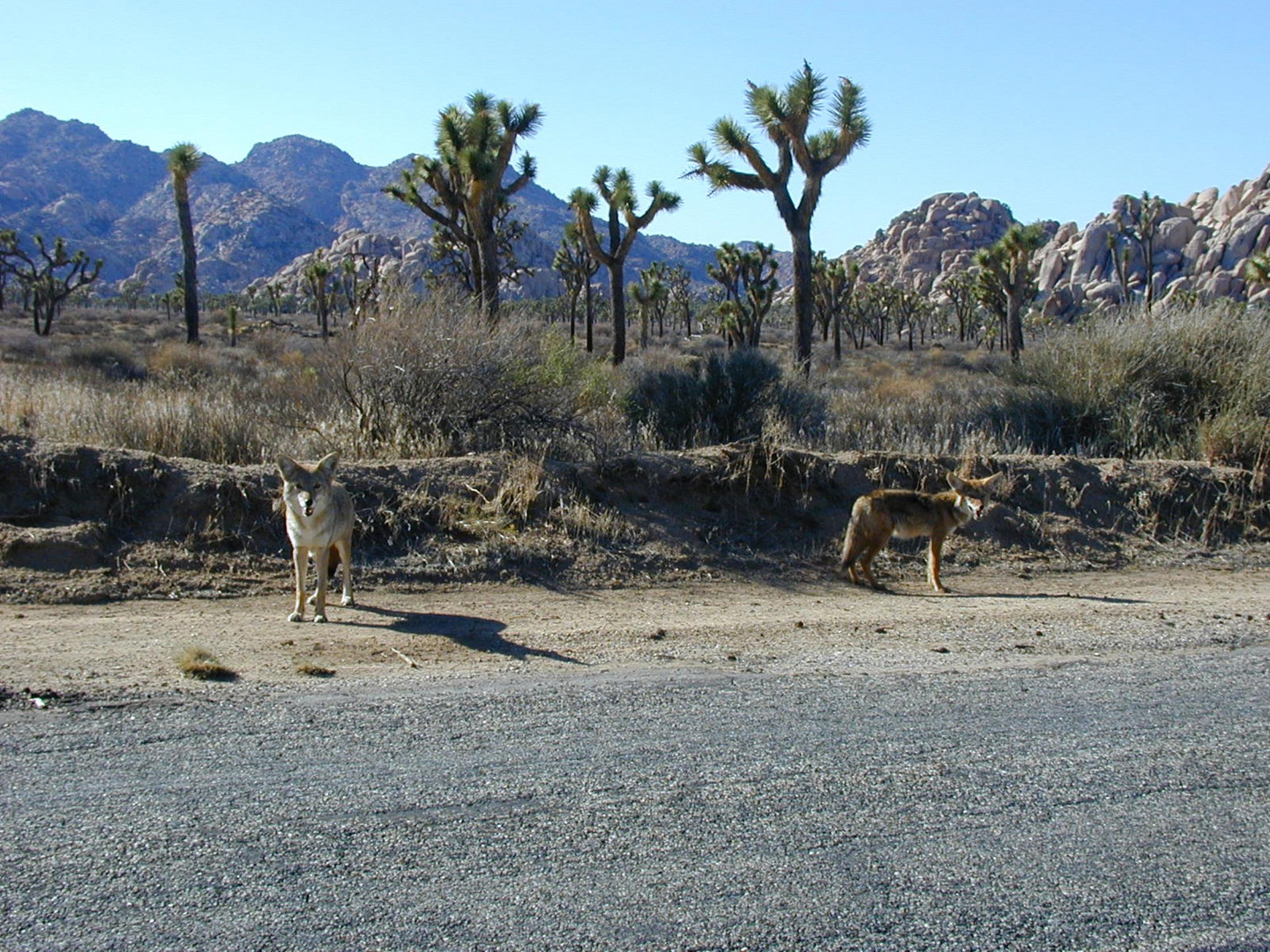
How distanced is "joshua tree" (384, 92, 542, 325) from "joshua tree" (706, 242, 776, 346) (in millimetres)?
21454

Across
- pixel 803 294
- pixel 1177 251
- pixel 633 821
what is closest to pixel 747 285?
pixel 803 294

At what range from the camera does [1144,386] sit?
654 inches

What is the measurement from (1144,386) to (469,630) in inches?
506

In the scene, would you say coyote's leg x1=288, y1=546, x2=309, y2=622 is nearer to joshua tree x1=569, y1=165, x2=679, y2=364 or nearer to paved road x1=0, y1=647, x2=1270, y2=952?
paved road x1=0, y1=647, x2=1270, y2=952

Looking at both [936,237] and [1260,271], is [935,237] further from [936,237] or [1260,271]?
[1260,271]

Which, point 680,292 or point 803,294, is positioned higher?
point 680,292

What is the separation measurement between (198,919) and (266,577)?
5.96 m

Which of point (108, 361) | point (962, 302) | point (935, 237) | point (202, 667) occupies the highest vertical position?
point (935, 237)

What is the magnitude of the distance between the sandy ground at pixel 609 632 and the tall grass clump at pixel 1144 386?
19.4 ft

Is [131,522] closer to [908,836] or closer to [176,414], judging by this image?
[176,414]

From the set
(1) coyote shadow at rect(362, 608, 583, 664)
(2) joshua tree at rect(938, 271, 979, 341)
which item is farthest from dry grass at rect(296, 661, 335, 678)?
(2) joshua tree at rect(938, 271, 979, 341)

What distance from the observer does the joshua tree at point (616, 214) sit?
29.8m

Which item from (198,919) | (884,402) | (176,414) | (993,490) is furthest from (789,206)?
(198,919)

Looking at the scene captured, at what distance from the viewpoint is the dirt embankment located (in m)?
9.28
